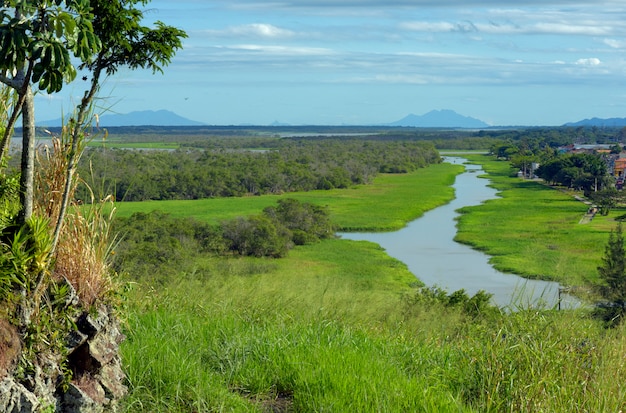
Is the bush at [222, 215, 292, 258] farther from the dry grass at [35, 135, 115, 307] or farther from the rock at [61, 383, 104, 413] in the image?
the rock at [61, 383, 104, 413]

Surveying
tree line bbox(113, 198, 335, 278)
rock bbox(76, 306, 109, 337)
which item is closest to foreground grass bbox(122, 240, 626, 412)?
rock bbox(76, 306, 109, 337)

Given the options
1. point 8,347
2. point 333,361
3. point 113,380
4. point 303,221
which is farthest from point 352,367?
point 303,221

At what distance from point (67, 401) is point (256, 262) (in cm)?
2671

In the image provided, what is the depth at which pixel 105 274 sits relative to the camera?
14.9ft

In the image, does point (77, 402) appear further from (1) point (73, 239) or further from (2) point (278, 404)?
(2) point (278, 404)

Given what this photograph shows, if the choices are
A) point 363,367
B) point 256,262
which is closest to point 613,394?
point 363,367

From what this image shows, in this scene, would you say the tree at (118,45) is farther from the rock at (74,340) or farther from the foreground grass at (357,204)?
the foreground grass at (357,204)

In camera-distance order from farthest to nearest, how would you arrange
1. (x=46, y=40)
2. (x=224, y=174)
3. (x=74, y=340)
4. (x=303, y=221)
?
(x=224, y=174)
(x=303, y=221)
(x=74, y=340)
(x=46, y=40)

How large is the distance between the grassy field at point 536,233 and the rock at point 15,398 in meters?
21.0

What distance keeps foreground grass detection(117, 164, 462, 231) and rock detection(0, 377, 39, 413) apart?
36010 mm

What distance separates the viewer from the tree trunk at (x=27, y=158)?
4188mm

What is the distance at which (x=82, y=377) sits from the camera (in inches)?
164

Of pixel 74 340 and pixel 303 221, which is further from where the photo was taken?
pixel 303 221

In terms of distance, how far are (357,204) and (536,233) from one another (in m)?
14.5
